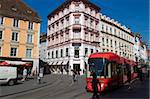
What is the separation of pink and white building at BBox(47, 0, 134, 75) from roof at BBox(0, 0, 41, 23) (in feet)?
28.3

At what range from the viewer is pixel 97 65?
56.9ft

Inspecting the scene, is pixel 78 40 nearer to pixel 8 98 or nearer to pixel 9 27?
pixel 9 27

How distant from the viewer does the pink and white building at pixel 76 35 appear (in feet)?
164

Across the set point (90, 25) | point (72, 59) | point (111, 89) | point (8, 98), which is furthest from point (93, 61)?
point (90, 25)

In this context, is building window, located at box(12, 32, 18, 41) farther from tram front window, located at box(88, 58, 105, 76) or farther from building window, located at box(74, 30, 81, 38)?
tram front window, located at box(88, 58, 105, 76)

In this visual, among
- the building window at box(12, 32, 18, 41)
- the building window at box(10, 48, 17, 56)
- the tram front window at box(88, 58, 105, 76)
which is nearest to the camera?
the tram front window at box(88, 58, 105, 76)

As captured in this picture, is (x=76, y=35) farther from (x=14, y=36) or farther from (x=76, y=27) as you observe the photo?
(x=14, y=36)

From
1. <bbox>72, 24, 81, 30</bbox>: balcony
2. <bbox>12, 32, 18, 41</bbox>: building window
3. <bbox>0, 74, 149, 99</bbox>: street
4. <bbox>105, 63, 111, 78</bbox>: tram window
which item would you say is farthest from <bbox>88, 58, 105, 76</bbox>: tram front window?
<bbox>72, 24, 81, 30</bbox>: balcony

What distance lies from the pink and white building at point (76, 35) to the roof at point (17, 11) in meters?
8.64

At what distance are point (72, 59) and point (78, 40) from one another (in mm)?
4387

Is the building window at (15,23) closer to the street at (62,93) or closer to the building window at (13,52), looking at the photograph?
the building window at (13,52)

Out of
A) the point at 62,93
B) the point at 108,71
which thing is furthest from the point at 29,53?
the point at 108,71

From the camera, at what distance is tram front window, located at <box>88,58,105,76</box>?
17031 mm

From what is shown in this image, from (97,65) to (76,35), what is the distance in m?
33.5
